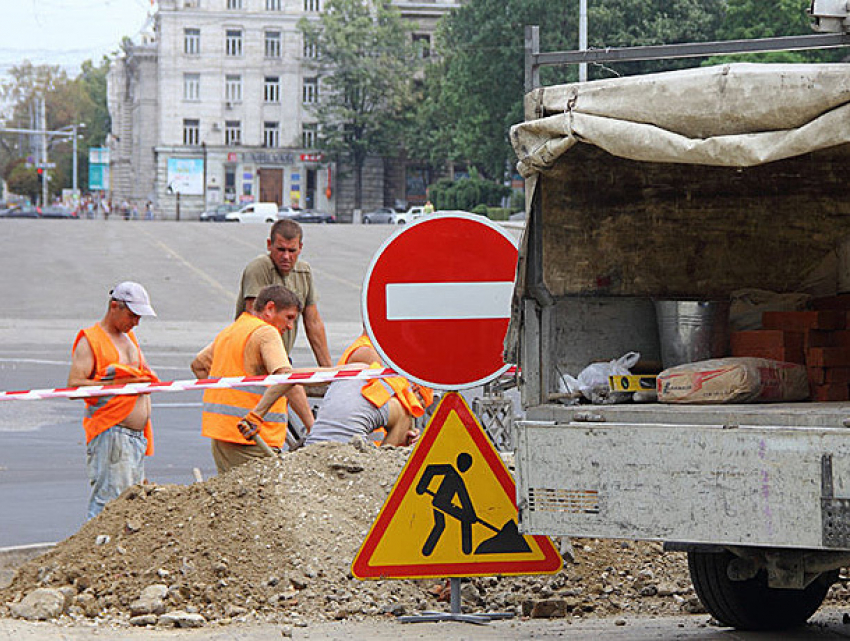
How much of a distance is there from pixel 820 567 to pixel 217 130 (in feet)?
317

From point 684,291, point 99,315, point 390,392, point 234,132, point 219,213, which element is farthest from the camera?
point 234,132

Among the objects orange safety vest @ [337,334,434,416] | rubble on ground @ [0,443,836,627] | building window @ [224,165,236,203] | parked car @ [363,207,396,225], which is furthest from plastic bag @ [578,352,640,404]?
building window @ [224,165,236,203]

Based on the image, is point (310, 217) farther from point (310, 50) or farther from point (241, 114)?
point (310, 50)

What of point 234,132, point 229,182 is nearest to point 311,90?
point 234,132

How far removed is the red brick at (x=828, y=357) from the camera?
6223mm

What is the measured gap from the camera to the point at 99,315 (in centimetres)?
2989

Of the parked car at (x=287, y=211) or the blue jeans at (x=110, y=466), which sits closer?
the blue jeans at (x=110, y=466)

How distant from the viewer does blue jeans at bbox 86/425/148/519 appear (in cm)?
867

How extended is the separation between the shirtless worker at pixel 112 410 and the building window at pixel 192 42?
9264 centimetres

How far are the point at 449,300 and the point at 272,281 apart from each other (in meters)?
3.97

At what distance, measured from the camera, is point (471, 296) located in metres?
6.37

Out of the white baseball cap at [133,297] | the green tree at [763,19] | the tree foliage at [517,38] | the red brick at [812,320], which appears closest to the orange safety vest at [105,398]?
the white baseball cap at [133,297]

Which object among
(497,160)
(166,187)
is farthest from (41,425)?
(166,187)

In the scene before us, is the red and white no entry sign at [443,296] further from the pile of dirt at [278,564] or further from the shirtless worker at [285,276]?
the shirtless worker at [285,276]
